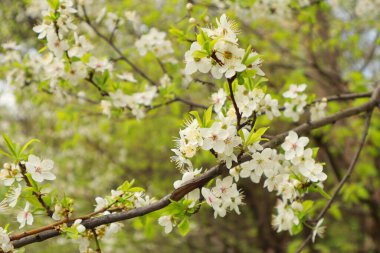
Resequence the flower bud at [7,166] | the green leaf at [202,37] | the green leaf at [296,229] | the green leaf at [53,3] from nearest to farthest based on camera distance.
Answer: the green leaf at [202,37] < the flower bud at [7,166] < the green leaf at [296,229] < the green leaf at [53,3]

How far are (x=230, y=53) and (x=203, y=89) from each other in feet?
17.0

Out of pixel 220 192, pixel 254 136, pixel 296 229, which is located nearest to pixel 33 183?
pixel 220 192

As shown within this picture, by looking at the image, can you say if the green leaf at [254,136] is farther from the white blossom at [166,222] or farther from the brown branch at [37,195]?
the brown branch at [37,195]

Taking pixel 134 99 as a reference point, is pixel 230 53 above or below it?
below

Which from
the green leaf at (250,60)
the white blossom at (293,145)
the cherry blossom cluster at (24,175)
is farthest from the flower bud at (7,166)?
the white blossom at (293,145)

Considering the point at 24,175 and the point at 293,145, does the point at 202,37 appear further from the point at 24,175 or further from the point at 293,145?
the point at 24,175

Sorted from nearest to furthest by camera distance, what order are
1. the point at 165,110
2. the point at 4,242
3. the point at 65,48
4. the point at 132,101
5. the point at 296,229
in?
the point at 4,242 < the point at 296,229 < the point at 65,48 < the point at 132,101 < the point at 165,110

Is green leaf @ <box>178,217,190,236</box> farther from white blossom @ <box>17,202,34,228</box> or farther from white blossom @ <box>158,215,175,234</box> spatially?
white blossom @ <box>17,202,34,228</box>

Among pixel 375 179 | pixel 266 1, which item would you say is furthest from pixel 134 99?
pixel 375 179

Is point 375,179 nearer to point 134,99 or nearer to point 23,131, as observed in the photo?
point 134,99

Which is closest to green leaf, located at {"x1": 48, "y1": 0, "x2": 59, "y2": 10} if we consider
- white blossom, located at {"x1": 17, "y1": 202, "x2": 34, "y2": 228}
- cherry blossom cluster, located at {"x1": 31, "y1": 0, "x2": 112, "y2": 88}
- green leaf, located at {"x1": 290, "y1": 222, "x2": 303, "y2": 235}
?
cherry blossom cluster, located at {"x1": 31, "y1": 0, "x2": 112, "y2": 88}

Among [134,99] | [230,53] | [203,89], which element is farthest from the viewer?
[203,89]

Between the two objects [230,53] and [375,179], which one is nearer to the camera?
[230,53]

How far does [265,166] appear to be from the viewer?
1.80m
